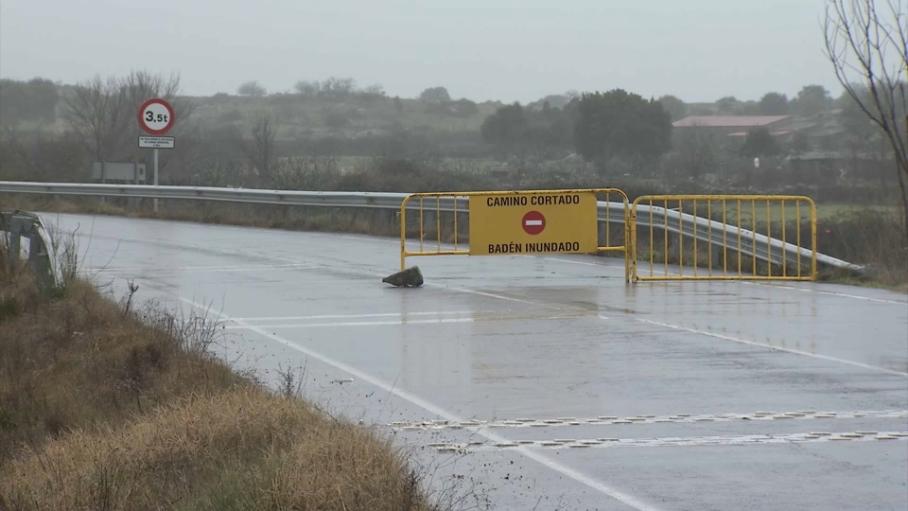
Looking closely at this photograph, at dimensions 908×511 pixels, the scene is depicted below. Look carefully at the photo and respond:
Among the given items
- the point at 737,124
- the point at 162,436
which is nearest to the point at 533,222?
the point at 162,436

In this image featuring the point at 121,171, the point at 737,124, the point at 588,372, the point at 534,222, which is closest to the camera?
the point at 588,372

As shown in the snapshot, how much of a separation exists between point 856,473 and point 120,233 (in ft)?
66.9

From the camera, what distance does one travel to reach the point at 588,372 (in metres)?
11.4

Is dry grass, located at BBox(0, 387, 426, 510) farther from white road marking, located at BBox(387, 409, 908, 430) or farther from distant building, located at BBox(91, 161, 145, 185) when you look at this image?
distant building, located at BBox(91, 161, 145, 185)

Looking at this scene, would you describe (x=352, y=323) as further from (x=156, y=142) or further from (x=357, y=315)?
(x=156, y=142)

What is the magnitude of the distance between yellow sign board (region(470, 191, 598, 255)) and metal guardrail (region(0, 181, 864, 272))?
5.70ft

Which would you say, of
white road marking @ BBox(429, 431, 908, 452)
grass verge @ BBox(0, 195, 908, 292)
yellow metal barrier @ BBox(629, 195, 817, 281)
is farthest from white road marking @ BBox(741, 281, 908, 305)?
white road marking @ BBox(429, 431, 908, 452)

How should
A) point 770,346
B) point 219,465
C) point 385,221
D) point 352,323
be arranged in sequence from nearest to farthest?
point 219,465 → point 770,346 → point 352,323 → point 385,221

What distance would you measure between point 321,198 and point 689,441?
20.6 meters

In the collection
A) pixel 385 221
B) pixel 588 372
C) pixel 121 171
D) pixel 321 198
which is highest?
pixel 121 171

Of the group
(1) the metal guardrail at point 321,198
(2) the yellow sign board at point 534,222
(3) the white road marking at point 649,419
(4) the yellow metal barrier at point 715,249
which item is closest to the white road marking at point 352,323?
(2) the yellow sign board at point 534,222

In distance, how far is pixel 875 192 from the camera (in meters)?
31.1

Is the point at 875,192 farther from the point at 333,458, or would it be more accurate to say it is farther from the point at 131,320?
the point at 333,458

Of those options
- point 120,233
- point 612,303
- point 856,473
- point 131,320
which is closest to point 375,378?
point 131,320
